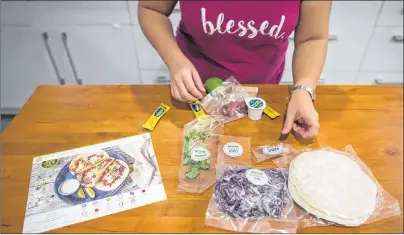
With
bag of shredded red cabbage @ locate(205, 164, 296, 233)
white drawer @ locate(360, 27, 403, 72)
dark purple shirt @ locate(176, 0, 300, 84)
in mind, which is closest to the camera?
bag of shredded red cabbage @ locate(205, 164, 296, 233)

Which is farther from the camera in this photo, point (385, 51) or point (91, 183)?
point (385, 51)

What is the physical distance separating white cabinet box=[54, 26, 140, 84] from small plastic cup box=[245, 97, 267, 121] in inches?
38.3

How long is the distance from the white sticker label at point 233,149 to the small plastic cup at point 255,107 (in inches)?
3.9

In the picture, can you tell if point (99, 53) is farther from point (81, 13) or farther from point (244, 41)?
point (244, 41)

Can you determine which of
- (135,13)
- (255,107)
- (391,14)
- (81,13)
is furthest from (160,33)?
(391,14)

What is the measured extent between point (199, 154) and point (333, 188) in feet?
0.84

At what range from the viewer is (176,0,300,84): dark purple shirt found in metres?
0.68

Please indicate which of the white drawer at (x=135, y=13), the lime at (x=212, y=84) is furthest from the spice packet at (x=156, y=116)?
the white drawer at (x=135, y=13)

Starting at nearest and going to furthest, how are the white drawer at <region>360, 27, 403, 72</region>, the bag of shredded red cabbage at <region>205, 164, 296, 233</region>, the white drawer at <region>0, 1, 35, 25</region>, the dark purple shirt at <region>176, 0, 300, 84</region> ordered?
the bag of shredded red cabbage at <region>205, 164, 296, 233</region>, the dark purple shirt at <region>176, 0, 300, 84</region>, the white drawer at <region>0, 1, 35, 25</region>, the white drawer at <region>360, 27, 403, 72</region>

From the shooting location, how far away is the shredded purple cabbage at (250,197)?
18.9 inches

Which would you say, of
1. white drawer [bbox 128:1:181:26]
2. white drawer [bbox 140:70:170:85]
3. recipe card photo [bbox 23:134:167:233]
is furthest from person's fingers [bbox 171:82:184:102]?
white drawer [bbox 140:70:170:85]

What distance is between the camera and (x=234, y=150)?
23.2 inches

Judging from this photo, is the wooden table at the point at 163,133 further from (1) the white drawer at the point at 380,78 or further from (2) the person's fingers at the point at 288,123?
(1) the white drawer at the point at 380,78

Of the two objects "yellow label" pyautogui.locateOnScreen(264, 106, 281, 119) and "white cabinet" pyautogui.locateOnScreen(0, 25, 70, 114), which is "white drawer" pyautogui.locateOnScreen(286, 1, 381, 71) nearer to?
"yellow label" pyautogui.locateOnScreen(264, 106, 281, 119)
